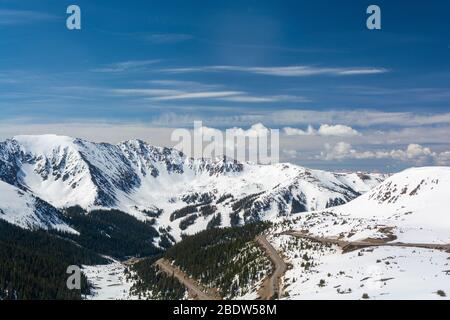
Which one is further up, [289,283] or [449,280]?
[449,280]

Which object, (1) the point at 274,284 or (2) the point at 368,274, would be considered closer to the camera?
(2) the point at 368,274

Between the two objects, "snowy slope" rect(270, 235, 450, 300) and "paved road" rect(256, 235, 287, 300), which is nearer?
"snowy slope" rect(270, 235, 450, 300)

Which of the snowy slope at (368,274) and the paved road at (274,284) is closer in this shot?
the snowy slope at (368,274)

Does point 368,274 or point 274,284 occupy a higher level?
point 368,274

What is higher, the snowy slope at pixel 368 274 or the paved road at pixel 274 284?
the snowy slope at pixel 368 274

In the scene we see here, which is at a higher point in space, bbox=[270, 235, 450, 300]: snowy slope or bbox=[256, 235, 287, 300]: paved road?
bbox=[270, 235, 450, 300]: snowy slope
